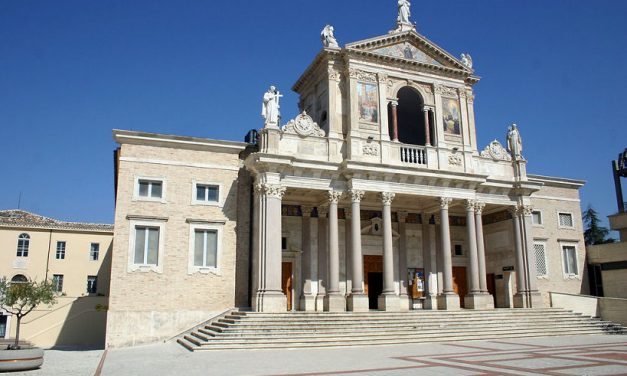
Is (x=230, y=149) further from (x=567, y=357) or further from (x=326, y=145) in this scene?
(x=567, y=357)

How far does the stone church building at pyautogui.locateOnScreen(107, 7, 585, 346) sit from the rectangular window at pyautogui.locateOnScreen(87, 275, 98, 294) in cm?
2417

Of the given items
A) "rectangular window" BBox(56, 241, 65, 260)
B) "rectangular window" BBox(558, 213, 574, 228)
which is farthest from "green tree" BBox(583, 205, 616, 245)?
"rectangular window" BBox(56, 241, 65, 260)

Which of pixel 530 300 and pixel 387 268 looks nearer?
pixel 387 268

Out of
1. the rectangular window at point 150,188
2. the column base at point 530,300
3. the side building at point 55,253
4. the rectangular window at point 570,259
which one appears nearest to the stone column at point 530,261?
the column base at point 530,300

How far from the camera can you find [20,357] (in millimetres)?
15289

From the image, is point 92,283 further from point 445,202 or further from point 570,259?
point 570,259

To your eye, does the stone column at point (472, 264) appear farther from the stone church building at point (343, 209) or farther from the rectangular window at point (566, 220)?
the rectangular window at point (566, 220)

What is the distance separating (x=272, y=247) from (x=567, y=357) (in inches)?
537

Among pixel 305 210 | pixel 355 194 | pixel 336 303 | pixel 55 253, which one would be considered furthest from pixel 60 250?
pixel 355 194

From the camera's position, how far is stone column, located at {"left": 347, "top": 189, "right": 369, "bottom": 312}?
2597 centimetres

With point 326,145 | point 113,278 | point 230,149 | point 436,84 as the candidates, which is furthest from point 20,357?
point 436,84

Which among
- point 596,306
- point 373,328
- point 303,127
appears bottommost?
point 373,328

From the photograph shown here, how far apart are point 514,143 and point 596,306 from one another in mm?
10522

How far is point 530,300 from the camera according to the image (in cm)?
3012
